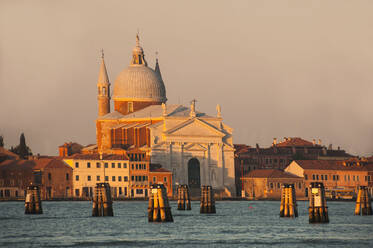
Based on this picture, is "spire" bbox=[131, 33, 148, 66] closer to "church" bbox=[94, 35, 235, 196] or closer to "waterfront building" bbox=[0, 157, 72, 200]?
"church" bbox=[94, 35, 235, 196]

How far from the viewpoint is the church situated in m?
134

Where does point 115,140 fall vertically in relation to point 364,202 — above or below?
above

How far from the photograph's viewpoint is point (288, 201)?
237ft

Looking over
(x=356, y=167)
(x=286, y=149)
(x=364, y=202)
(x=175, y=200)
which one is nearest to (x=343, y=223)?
(x=364, y=202)

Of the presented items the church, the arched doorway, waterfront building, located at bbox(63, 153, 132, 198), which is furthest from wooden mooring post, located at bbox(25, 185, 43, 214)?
the arched doorway

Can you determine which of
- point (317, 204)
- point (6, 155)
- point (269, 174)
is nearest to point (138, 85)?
point (6, 155)

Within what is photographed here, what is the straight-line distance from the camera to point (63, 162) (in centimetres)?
12738

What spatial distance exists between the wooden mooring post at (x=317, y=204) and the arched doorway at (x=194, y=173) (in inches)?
2716

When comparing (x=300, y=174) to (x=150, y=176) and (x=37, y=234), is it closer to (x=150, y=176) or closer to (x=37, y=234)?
(x=150, y=176)

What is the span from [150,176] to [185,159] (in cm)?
901

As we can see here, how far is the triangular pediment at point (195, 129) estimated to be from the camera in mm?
134875

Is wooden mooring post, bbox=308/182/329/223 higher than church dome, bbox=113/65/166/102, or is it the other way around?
church dome, bbox=113/65/166/102

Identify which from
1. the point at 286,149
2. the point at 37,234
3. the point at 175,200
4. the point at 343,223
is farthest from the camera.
Result: the point at 286,149

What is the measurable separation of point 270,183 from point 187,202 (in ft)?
115
